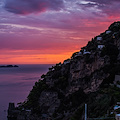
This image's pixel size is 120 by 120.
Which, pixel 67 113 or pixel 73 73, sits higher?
pixel 73 73

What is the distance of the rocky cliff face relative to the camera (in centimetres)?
4800

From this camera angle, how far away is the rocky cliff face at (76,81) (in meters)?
48.0

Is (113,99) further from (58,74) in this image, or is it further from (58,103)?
(58,74)

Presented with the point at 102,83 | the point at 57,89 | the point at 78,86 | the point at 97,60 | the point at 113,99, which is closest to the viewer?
the point at 113,99

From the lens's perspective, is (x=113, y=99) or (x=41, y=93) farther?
(x=41, y=93)

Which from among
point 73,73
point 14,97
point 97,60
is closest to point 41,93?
point 73,73

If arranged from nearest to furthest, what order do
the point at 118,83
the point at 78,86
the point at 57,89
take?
1. the point at 118,83
2. the point at 78,86
3. the point at 57,89

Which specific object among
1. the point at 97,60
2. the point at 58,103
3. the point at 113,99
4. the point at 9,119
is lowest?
the point at 9,119

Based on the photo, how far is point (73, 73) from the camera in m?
55.4

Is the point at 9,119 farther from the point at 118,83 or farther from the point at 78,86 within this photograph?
the point at 118,83

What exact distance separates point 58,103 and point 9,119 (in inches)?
515

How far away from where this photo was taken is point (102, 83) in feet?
152

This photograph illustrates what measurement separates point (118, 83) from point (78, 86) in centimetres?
1499

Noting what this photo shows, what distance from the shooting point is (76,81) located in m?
54.4
